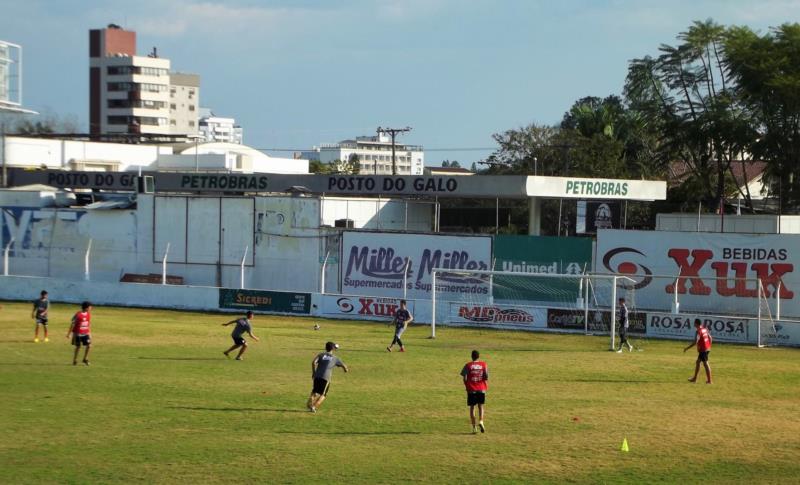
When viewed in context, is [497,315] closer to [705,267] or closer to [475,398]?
[705,267]

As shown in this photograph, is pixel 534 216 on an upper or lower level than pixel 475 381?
upper

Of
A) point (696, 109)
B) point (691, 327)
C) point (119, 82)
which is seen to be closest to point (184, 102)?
point (119, 82)

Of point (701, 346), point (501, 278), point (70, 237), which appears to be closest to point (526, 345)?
point (501, 278)

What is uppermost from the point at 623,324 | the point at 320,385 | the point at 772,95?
the point at 772,95

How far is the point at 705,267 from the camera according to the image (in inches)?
1602

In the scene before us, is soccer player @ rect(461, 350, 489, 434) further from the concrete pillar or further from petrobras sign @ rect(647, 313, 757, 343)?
the concrete pillar

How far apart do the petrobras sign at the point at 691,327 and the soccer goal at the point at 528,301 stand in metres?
1.91

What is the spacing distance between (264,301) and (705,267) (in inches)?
812

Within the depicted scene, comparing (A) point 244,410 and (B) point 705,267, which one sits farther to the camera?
(B) point 705,267

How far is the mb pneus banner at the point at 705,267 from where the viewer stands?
3869 centimetres

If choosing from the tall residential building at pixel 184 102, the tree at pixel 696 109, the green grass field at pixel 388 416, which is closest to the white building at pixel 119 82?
the tall residential building at pixel 184 102

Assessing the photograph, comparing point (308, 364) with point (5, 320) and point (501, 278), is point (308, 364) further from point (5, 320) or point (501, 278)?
point (5, 320)

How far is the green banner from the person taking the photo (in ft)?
136

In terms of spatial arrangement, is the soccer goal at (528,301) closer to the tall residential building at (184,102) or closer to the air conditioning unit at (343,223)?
the air conditioning unit at (343,223)
